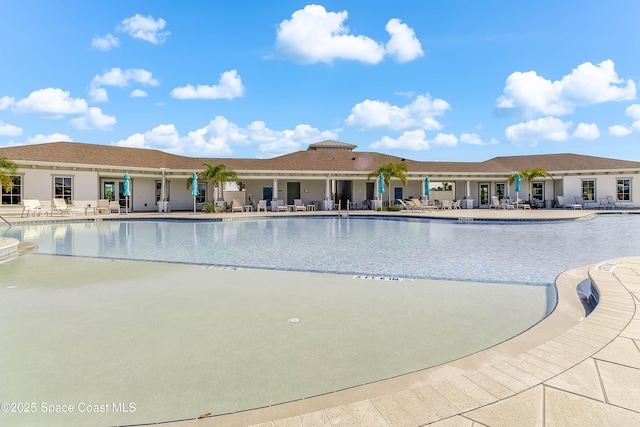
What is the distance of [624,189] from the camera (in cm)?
2670

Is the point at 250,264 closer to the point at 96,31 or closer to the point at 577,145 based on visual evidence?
the point at 96,31

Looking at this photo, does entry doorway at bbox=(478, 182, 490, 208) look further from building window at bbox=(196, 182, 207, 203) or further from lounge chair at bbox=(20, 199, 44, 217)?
lounge chair at bbox=(20, 199, 44, 217)

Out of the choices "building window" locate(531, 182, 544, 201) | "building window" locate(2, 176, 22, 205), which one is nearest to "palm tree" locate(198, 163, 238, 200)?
"building window" locate(2, 176, 22, 205)

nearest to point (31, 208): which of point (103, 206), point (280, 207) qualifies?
point (103, 206)

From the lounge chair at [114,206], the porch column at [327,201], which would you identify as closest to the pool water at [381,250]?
the lounge chair at [114,206]

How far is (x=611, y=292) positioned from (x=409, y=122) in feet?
90.2

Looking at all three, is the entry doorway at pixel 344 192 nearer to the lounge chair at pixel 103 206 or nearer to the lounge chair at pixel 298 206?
the lounge chair at pixel 298 206

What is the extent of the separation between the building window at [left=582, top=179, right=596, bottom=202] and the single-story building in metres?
0.06

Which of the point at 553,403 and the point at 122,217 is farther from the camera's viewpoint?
the point at 122,217

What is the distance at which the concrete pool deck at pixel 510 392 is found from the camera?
6.28 feet

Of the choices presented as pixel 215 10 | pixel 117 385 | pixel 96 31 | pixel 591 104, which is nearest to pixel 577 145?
pixel 591 104

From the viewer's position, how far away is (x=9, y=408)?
246 centimetres

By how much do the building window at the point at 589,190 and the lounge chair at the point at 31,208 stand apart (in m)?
36.1

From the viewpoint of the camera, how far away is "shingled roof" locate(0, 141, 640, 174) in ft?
71.1
